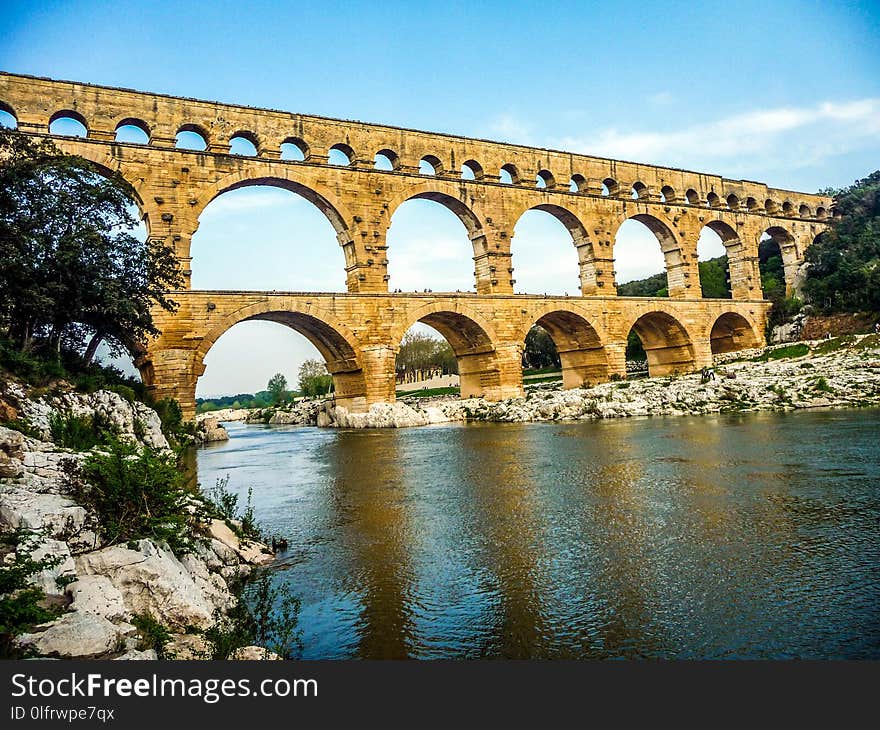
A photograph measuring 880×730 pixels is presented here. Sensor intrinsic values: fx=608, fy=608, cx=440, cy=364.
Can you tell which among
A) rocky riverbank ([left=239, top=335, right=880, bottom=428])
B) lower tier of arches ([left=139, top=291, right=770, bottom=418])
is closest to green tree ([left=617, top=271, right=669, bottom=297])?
lower tier of arches ([left=139, top=291, right=770, bottom=418])

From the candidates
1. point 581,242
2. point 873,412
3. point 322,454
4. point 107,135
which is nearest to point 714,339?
point 581,242

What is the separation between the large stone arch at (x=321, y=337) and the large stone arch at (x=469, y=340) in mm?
1966

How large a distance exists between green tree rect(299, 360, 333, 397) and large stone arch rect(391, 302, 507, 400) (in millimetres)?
28192

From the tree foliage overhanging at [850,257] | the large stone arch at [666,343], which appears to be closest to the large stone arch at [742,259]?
the tree foliage overhanging at [850,257]

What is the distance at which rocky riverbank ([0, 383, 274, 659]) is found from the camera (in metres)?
3.23

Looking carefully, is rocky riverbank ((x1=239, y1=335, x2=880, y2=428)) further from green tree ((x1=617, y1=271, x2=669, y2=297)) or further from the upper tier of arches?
green tree ((x1=617, y1=271, x2=669, y2=297))

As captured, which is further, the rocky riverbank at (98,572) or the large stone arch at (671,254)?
the large stone arch at (671,254)

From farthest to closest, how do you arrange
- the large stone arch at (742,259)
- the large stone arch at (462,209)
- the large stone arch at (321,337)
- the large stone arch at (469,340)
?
the large stone arch at (742,259)
the large stone arch at (462,209)
the large stone arch at (469,340)
the large stone arch at (321,337)

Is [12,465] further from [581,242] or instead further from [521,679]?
[581,242]

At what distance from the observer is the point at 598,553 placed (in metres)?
5.60

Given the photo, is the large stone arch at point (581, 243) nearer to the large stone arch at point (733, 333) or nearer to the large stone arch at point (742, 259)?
the large stone arch at point (733, 333)

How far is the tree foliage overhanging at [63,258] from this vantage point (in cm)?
977

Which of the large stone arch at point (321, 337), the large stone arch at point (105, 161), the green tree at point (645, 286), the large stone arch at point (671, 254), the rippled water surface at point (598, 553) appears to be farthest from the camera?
the green tree at point (645, 286)

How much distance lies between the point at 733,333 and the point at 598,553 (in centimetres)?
3481
